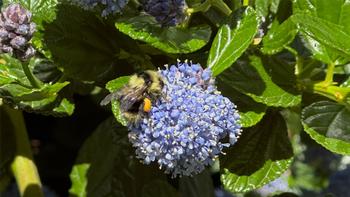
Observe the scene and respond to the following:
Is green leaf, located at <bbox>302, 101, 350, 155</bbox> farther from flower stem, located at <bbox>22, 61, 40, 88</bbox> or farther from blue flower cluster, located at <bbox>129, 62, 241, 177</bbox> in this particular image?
flower stem, located at <bbox>22, 61, 40, 88</bbox>

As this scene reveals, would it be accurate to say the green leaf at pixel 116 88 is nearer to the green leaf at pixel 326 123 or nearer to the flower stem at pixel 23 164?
the green leaf at pixel 326 123

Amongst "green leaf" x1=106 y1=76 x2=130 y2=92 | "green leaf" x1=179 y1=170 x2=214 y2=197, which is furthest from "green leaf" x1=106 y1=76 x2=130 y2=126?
"green leaf" x1=179 y1=170 x2=214 y2=197

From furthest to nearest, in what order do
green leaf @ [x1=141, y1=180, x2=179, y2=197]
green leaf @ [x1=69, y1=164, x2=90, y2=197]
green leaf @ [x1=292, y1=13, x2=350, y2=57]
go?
green leaf @ [x1=69, y1=164, x2=90, y2=197], green leaf @ [x1=141, y1=180, x2=179, y2=197], green leaf @ [x1=292, y1=13, x2=350, y2=57]

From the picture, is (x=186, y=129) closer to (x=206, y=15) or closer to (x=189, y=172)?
Result: (x=189, y=172)

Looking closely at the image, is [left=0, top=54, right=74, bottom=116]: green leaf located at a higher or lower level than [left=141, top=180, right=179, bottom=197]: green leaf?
higher

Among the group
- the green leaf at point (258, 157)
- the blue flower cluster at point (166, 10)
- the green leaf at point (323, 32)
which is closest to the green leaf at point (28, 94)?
the blue flower cluster at point (166, 10)

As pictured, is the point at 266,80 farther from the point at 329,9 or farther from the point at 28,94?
the point at 28,94

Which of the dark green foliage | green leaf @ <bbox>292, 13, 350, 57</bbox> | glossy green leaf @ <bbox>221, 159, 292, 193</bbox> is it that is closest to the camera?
green leaf @ <bbox>292, 13, 350, 57</bbox>
